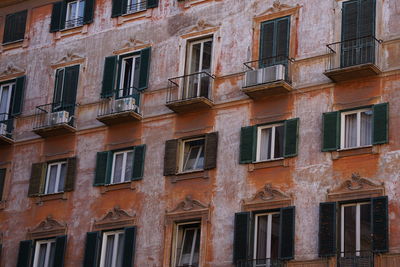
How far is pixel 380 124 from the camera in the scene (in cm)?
3155

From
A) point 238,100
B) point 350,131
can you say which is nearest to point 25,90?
point 238,100

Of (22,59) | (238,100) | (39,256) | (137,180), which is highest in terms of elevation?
(22,59)

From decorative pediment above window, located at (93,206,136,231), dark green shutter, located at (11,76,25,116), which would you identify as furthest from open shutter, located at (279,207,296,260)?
dark green shutter, located at (11,76,25,116)

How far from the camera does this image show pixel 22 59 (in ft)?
138

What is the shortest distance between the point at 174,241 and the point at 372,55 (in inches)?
360

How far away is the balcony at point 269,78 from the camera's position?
3381 centimetres

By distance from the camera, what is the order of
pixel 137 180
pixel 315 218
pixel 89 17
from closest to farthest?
pixel 315 218, pixel 137 180, pixel 89 17

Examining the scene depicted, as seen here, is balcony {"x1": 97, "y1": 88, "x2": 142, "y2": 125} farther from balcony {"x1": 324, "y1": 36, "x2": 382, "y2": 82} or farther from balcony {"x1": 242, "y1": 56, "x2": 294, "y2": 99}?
balcony {"x1": 324, "y1": 36, "x2": 382, "y2": 82}

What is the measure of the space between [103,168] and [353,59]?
10315 millimetres

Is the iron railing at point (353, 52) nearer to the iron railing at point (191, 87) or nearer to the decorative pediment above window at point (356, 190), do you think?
the decorative pediment above window at point (356, 190)

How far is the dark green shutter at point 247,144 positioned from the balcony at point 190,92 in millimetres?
1890

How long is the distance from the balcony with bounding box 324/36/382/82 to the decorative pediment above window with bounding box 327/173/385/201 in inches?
131

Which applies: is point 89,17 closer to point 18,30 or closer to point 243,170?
point 18,30

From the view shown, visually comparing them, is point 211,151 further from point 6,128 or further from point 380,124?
point 6,128
